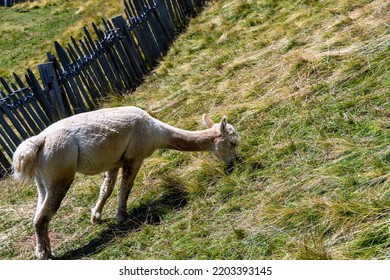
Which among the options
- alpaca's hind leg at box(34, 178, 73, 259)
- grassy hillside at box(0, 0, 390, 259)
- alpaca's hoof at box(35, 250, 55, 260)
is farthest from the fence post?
alpaca's hoof at box(35, 250, 55, 260)

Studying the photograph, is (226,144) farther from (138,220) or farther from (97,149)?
(97,149)

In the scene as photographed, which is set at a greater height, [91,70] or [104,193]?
[91,70]

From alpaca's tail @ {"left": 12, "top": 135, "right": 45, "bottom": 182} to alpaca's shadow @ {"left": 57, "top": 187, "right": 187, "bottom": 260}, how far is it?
998 millimetres

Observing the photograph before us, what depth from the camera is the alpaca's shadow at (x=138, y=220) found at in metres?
6.78

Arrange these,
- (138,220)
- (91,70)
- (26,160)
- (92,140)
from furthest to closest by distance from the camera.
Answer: (91,70)
(138,220)
(92,140)
(26,160)

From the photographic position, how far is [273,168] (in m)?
6.94

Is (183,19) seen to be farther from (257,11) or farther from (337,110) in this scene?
(337,110)

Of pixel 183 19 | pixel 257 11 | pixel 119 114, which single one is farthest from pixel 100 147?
pixel 183 19

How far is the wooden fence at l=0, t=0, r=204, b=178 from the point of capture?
9562 millimetres

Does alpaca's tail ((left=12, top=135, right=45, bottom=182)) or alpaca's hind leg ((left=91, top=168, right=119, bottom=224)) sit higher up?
alpaca's tail ((left=12, top=135, right=45, bottom=182))

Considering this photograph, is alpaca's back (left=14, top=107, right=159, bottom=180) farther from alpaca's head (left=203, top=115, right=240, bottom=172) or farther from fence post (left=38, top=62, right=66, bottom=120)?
fence post (left=38, top=62, right=66, bottom=120)

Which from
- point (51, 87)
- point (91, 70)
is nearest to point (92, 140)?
point (51, 87)

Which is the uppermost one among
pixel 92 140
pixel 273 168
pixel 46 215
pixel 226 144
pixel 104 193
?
pixel 92 140

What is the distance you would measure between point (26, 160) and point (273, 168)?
2.72 metres
